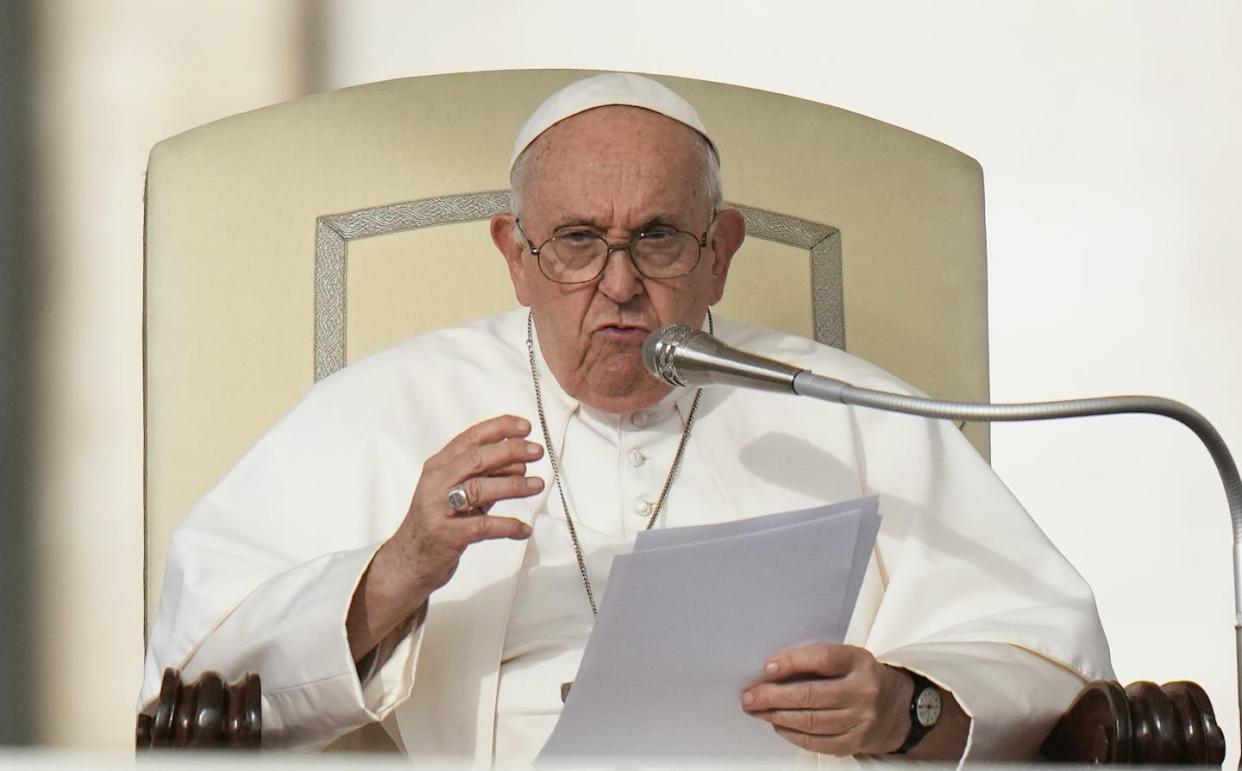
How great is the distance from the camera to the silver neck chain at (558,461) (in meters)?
2.64

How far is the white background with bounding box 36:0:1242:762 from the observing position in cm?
416

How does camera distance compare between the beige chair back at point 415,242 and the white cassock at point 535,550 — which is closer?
the white cassock at point 535,550

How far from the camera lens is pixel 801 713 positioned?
2.06 m

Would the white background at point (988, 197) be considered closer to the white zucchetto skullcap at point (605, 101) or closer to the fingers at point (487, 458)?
the white zucchetto skullcap at point (605, 101)

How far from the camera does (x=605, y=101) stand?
2793 millimetres

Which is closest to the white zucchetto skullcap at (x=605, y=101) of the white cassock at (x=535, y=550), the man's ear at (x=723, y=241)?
the man's ear at (x=723, y=241)

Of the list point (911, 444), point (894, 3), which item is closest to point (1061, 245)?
point (894, 3)

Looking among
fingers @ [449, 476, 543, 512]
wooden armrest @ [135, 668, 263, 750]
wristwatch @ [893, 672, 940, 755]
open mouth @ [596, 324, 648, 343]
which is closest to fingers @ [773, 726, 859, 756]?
wristwatch @ [893, 672, 940, 755]

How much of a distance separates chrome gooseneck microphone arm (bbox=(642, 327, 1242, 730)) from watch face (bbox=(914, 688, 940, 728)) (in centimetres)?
47

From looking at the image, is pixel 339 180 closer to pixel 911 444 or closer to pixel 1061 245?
pixel 911 444

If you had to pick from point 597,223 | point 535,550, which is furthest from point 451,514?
point 597,223

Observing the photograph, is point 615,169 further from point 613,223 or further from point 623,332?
point 623,332

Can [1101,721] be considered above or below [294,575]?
below

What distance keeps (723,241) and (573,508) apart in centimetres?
51
